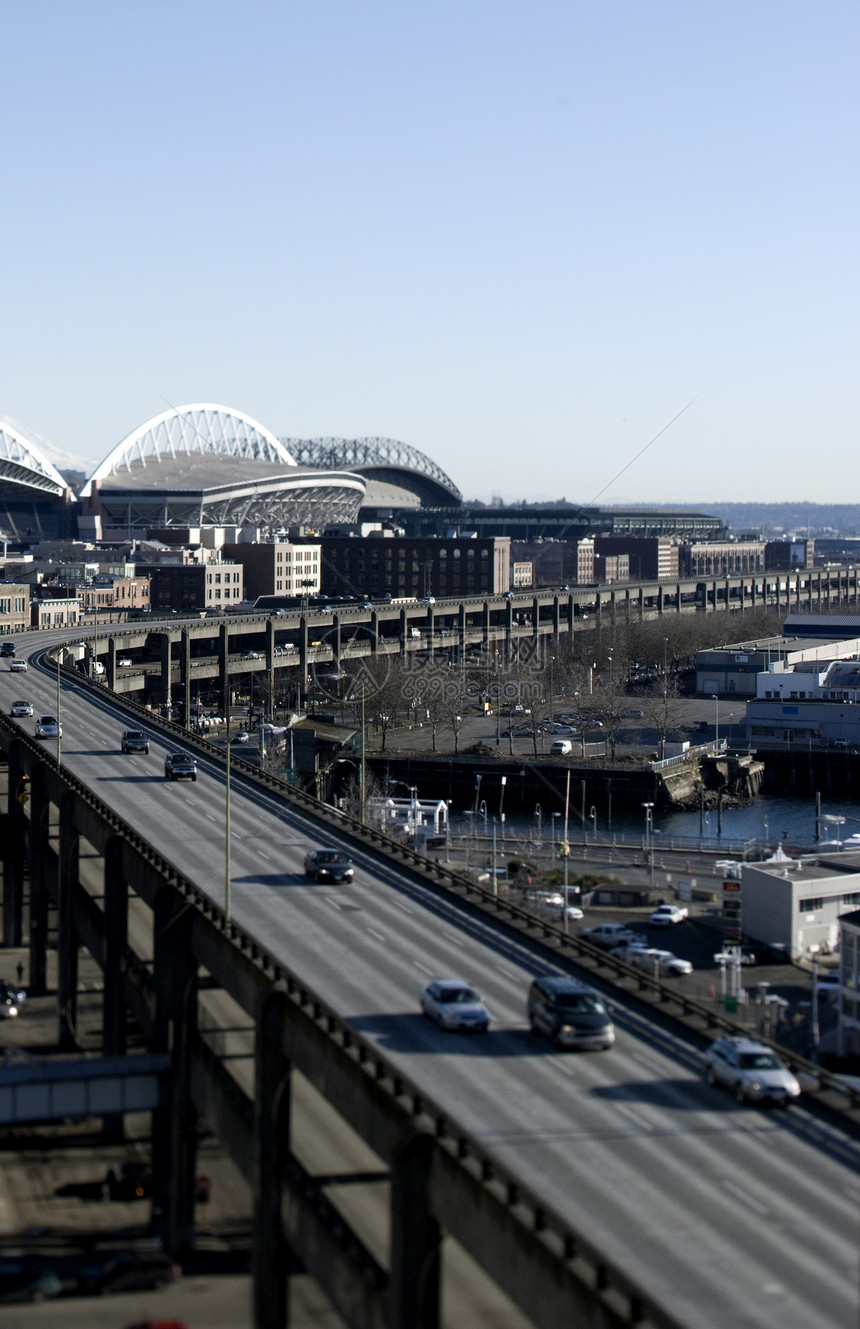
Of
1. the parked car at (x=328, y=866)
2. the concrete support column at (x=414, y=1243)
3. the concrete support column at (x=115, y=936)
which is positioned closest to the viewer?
the concrete support column at (x=414, y=1243)

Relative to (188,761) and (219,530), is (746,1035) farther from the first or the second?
(219,530)

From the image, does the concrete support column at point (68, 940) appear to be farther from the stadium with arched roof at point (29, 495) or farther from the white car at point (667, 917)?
the stadium with arched roof at point (29, 495)

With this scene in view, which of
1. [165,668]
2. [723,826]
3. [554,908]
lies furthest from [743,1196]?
[165,668]

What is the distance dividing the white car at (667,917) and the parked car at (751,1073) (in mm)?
21401

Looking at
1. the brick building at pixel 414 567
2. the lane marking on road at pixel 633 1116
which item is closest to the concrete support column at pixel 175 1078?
the lane marking on road at pixel 633 1116

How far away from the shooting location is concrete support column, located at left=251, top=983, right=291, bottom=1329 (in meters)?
18.0

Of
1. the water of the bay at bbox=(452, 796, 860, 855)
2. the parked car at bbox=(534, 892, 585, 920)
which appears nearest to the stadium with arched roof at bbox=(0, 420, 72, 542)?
the water of the bay at bbox=(452, 796, 860, 855)

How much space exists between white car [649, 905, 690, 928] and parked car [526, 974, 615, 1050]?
776 inches

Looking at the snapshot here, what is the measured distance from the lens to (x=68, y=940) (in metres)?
32.3

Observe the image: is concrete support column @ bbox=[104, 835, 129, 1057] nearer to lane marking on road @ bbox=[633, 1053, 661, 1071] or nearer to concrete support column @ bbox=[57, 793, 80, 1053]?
concrete support column @ bbox=[57, 793, 80, 1053]

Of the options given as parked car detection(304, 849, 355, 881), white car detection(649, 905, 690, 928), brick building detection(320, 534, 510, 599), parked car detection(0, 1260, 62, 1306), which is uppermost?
brick building detection(320, 534, 510, 599)

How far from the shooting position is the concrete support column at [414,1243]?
13.9 m

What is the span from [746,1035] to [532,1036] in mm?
2537

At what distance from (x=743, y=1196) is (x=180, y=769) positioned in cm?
2652
